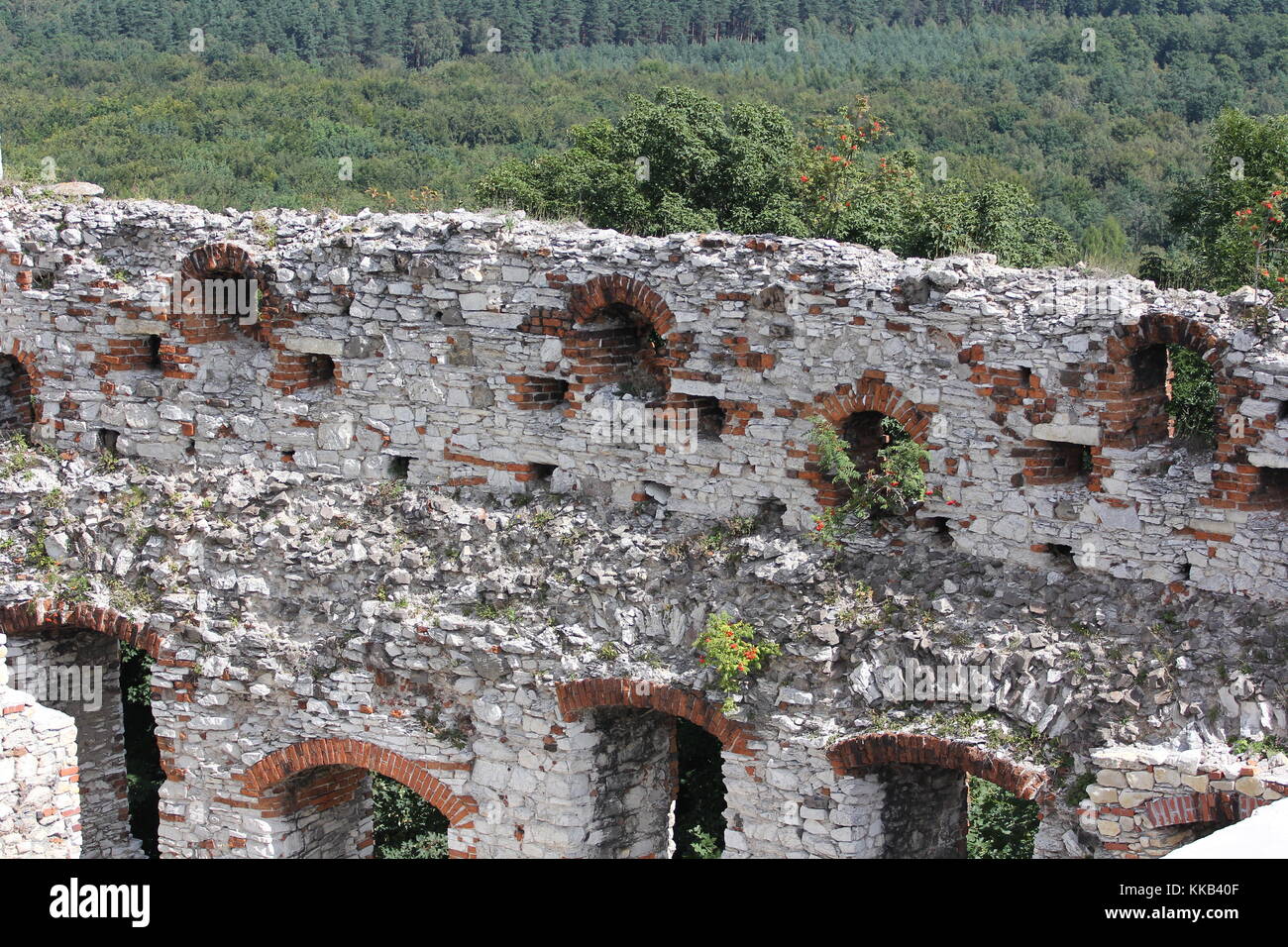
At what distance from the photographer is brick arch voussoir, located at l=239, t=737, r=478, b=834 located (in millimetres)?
11773

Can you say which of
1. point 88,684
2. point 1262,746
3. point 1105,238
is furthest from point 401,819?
point 1105,238

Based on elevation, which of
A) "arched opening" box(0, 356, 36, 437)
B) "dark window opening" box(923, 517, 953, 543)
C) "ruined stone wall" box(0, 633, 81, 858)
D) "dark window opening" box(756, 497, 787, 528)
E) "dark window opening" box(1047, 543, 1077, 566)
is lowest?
"ruined stone wall" box(0, 633, 81, 858)

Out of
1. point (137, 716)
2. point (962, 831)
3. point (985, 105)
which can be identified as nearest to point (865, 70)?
point (985, 105)

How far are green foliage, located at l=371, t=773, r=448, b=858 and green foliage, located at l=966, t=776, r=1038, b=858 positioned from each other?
462cm

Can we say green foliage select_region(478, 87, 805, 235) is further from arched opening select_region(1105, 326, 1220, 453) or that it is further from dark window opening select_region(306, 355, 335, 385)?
arched opening select_region(1105, 326, 1220, 453)

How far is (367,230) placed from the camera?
40.2 ft

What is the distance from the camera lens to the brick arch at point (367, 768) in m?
11.8

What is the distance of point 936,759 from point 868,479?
6.03 feet

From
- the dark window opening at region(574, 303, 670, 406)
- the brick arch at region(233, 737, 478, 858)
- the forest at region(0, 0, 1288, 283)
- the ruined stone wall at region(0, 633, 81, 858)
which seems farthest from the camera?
the forest at region(0, 0, 1288, 283)

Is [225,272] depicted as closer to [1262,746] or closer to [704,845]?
[704,845]

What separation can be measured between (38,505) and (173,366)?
1.54 m

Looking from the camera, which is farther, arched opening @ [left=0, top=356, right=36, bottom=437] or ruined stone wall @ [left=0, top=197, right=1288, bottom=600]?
arched opening @ [left=0, top=356, right=36, bottom=437]

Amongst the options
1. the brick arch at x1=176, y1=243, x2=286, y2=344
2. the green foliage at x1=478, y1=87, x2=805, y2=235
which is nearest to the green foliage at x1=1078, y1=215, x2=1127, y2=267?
the green foliage at x1=478, y1=87, x2=805, y2=235

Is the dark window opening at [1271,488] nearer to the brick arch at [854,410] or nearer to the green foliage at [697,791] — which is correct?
the brick arch at [854,410]
